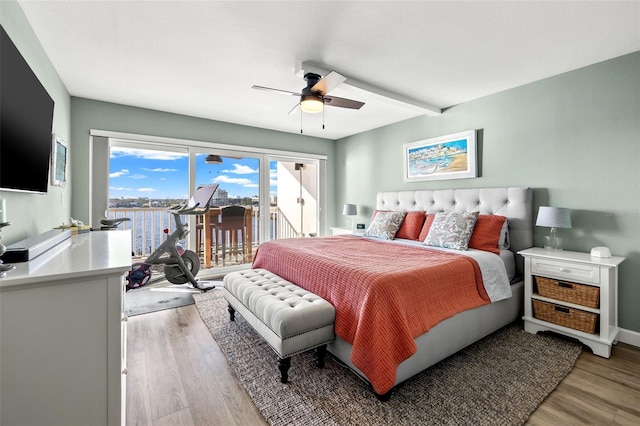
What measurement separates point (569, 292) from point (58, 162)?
466 cm

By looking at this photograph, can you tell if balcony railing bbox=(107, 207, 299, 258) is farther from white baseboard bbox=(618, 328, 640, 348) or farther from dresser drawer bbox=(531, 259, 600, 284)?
white baseboard bbox=(618, 328, 640, 348)

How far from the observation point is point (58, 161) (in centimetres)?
261

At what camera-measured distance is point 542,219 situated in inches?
104

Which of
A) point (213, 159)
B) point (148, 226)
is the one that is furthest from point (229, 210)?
point (148, 226)

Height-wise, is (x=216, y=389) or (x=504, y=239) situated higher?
(x=504, y=239)

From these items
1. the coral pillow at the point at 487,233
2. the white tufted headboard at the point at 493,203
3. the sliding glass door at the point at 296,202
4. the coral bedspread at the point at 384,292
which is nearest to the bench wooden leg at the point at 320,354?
the coral bedspread at the point at 384,292

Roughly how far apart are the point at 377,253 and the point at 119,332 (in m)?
2.08

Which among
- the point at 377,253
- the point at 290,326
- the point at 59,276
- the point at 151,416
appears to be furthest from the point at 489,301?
the point at 59,276

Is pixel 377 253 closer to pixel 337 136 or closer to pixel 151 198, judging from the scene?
pixel 337 136

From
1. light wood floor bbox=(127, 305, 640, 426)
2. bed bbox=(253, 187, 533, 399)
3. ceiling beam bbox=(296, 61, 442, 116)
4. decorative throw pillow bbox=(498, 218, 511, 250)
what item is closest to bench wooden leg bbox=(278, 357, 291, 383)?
light wood floor bbox=(127, 305, 640, 426)

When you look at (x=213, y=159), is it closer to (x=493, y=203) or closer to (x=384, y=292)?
(x=384, y=292)

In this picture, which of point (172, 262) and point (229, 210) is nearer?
point (172, 262)

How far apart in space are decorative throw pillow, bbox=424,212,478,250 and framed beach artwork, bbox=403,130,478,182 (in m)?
0.80

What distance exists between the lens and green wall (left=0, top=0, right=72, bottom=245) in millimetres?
1696
